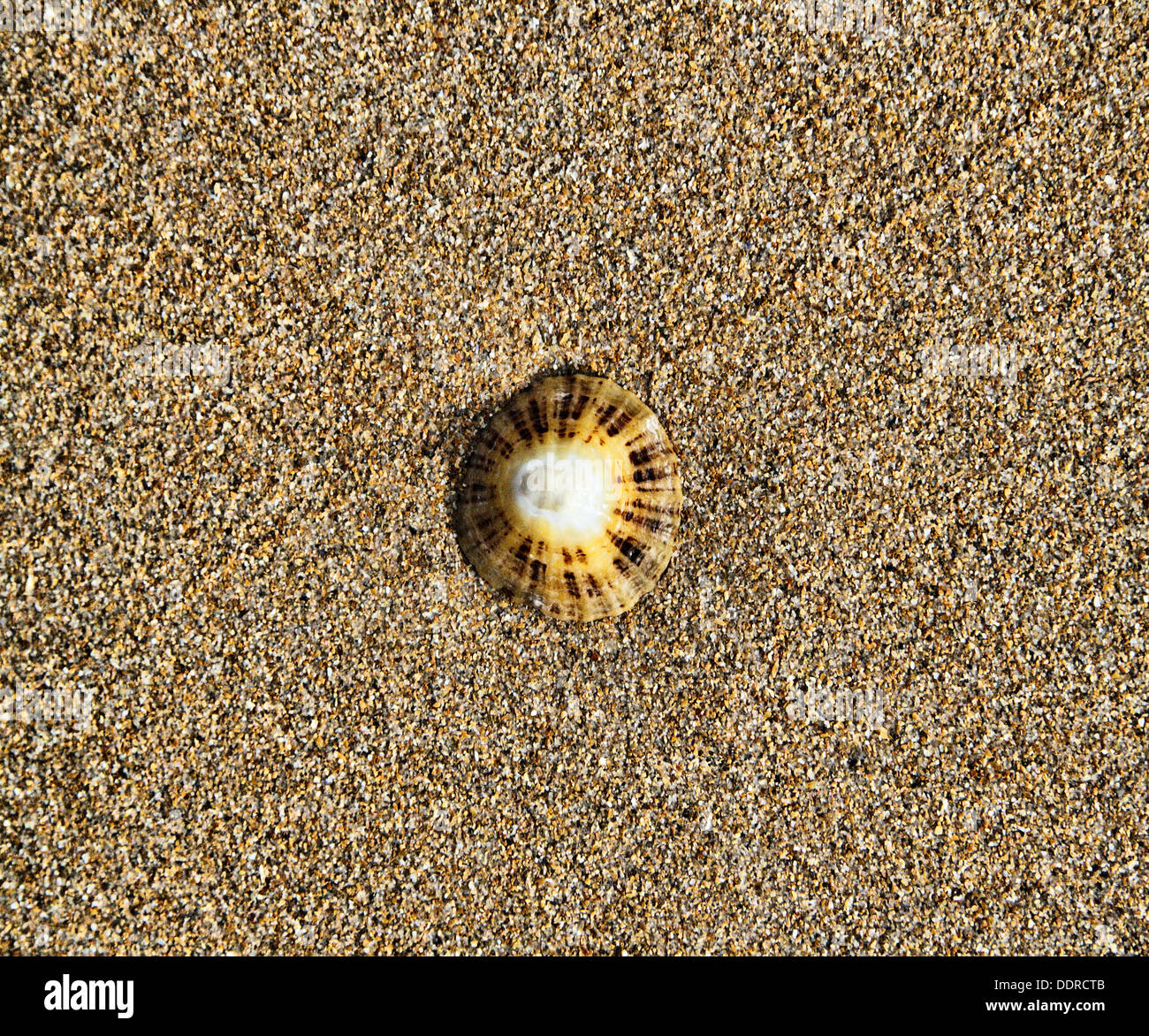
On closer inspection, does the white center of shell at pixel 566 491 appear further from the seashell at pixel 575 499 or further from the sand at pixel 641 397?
the sand at pixel 641 397

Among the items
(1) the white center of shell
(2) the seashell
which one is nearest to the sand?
(2) the seashell

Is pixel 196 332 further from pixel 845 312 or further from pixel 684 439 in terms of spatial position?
pixel 845 312

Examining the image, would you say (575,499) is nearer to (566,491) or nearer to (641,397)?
(566,491)

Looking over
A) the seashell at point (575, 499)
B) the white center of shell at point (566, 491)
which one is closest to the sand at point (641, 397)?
the seashell at point (575, 499)

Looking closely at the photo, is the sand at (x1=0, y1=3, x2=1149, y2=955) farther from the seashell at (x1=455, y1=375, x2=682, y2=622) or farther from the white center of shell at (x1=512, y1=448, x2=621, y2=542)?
the white center of shell at (x1=512, y1=448, x2=621, y2=542)

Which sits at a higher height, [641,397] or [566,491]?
[641,397]

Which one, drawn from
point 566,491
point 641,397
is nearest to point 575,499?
point 566,491
